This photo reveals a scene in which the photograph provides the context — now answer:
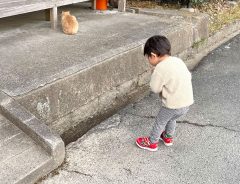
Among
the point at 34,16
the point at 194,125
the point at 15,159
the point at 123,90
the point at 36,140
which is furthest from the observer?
the point at 34,16

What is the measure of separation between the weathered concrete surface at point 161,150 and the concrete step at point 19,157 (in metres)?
0.19

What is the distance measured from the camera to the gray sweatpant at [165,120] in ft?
9.89

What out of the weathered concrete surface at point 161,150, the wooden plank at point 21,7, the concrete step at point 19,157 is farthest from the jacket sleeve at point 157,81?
the wooden plank at point 21,7

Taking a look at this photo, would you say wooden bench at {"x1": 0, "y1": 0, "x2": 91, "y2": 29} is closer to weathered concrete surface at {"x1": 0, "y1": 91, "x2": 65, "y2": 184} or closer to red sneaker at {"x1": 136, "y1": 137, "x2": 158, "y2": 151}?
weathered concrete surface at {"x1": 0, "y1": 91, "x2": 65, "y2": 184}

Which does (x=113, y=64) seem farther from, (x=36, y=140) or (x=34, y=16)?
(x=34, y=16)

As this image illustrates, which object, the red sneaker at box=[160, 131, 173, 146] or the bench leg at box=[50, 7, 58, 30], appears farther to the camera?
the bench leg at box=[50, 7, 58, 30]

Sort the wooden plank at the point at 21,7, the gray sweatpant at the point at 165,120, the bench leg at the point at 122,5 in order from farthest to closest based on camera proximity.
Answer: the bench leg at the point at 122,5, the wooden plank at the point at 21,7, the gray sweatpant at the point at 165,120

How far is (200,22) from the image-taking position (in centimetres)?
564

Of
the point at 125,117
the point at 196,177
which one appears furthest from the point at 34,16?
the point at 196,177

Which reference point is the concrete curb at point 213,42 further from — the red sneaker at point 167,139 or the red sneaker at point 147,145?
the red sneaker at point 147,145

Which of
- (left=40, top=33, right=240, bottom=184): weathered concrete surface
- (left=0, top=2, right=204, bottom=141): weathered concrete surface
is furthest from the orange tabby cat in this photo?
(left=40, top=33, right=240, bottom=184): weathered concrete surface

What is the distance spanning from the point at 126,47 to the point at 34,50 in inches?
43.7

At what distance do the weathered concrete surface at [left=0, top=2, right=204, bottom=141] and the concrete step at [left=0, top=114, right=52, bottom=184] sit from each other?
0.28m

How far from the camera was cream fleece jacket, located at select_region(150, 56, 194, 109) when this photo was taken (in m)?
2.82
